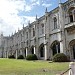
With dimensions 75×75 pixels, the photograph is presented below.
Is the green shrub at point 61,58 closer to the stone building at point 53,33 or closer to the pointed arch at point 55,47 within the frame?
the stone building at point 53,33

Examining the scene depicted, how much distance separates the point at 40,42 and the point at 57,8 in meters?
11.0

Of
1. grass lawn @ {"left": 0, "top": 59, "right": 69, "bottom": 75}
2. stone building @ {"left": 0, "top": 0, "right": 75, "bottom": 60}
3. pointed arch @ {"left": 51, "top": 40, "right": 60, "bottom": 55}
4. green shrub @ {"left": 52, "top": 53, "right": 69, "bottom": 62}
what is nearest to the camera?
grass lawn @ {"left": 0, "top": 59, "right": 69, "bottom": 75}

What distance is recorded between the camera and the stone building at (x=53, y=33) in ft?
110

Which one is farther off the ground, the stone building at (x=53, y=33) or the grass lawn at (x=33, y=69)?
the stone building at (x=53, y=33)

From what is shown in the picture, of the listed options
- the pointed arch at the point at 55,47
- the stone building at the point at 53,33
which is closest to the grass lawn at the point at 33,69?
the stone building at the point at 53,33

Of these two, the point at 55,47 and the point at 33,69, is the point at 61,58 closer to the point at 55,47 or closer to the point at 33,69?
the point at 55,47

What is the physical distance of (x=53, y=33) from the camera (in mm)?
38750

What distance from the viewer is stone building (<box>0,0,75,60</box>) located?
33.4m

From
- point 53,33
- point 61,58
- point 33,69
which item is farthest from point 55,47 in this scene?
point 33,69

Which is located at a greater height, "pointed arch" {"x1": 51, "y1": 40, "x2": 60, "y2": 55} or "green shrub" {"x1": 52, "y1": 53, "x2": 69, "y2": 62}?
"pointed arch" {"x1": 51, "y1": 40, "x2": 60, "y2": 55}

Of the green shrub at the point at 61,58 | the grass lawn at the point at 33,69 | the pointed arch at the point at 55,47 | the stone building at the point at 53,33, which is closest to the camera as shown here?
the grass lawn at the point at 33,69

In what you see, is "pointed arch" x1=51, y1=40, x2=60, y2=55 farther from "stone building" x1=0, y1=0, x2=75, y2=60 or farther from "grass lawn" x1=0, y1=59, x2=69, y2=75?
"grass lawn" x1=0, y1=59, x2=69, y2=75

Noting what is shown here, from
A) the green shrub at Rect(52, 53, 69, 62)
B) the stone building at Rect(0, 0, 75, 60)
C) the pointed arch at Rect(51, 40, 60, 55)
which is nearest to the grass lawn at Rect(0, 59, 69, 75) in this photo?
the green shrub at Rect(52, 53, 69, 62)

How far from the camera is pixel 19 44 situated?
204 feet
